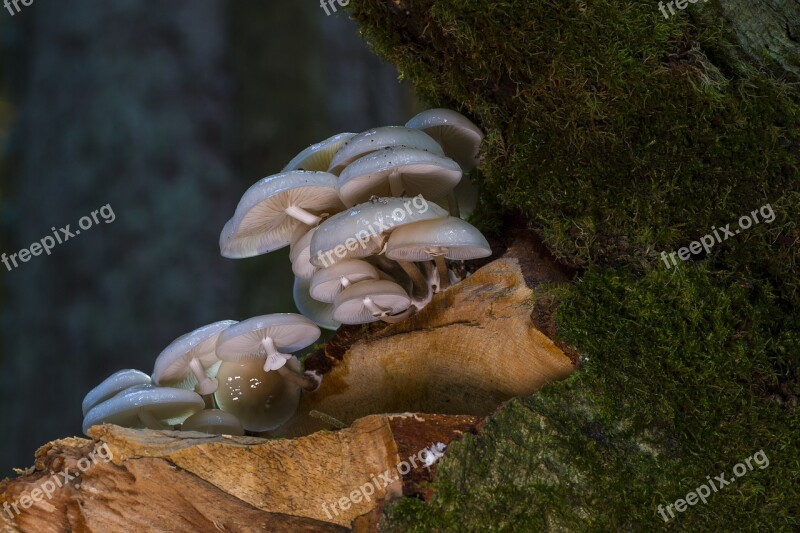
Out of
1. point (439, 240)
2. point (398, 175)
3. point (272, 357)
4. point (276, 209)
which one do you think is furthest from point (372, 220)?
point (272, 357)

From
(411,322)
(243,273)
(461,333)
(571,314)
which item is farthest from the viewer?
(243,273)

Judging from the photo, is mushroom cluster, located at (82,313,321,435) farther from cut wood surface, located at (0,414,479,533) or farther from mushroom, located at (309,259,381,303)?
cut wood surface, located at (0,414,479,533)

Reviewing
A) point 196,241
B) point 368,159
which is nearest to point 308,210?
point 368,159

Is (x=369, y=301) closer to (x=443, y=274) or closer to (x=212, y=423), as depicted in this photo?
(x=443, y=274)

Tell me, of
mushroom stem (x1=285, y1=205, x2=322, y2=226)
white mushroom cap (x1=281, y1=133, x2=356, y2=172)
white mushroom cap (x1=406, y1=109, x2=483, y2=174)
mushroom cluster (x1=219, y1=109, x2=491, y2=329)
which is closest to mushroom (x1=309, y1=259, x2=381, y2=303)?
mushroom cluster (x1=219, y1=109, x2=491, y2=329)

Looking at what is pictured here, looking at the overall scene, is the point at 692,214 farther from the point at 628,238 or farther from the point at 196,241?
the point at 196,241
